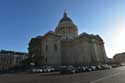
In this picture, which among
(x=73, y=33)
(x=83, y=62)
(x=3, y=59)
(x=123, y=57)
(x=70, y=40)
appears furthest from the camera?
(x=123, y=57)

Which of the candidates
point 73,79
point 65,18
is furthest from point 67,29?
point 73,79

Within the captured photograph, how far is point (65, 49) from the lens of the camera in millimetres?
71500

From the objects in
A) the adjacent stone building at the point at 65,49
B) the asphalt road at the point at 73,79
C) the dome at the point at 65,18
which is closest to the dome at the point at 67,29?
the dome at the point at 65,18

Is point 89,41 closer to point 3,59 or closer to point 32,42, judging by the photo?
point 32,42

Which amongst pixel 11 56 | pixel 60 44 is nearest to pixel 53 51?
pixel 60 44

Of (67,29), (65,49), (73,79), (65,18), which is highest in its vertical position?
(65,18)

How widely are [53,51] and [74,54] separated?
11173 mm

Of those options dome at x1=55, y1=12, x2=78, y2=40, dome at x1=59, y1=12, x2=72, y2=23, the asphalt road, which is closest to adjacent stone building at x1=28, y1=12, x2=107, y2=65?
dome at x1=55, y1=12, x2=78, y2=40

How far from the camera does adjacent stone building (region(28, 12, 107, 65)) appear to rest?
6700 centimetres

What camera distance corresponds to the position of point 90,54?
6681cm

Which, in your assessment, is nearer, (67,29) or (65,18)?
(67,29)

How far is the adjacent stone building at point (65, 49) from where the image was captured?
67.0 m

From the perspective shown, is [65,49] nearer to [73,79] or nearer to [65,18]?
[65,18]

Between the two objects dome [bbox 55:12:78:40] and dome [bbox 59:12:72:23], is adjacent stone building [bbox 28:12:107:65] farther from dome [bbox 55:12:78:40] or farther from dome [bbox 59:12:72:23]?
dome [bbox 59:12:72:23]
